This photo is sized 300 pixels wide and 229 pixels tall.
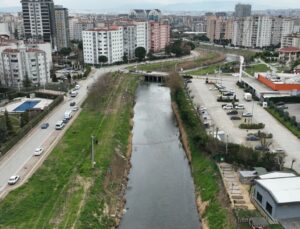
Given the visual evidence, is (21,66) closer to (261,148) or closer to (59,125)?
(59,125)

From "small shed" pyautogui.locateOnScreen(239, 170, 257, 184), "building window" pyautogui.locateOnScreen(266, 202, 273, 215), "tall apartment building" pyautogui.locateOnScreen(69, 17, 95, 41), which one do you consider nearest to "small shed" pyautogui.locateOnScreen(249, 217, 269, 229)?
"building window" pyautogui.locateOnScreen(266, 202, 273, 215)

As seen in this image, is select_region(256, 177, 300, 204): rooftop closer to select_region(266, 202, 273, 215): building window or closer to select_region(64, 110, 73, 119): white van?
select_region(266, 202, 273, 215): building window

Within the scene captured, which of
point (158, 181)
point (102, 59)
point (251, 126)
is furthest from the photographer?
point (102, 59)

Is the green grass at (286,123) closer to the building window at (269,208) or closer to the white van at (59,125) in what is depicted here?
the building window at (269,208)

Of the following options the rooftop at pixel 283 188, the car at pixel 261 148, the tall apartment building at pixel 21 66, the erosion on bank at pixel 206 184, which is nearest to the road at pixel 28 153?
the erosion on bank at pixel 206 184

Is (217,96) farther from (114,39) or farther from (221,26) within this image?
(221,26)

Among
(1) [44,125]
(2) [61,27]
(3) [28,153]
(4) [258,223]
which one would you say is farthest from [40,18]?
(4) [258,223]
